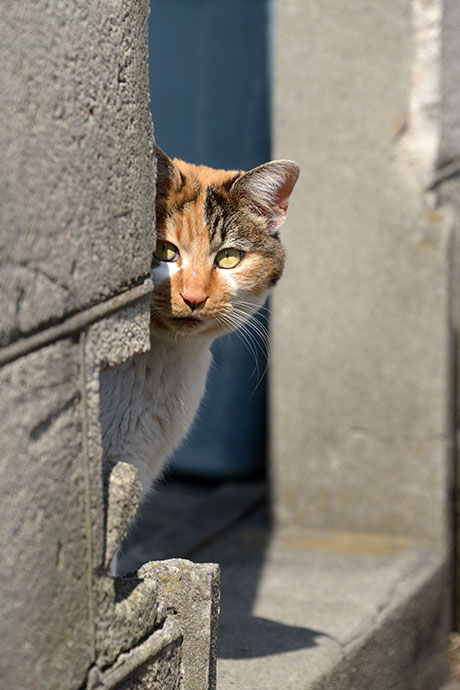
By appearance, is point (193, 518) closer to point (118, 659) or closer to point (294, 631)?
point (294, 631)

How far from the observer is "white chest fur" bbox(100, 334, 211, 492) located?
2078 mm

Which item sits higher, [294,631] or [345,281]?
[345,281]

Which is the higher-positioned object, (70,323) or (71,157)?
(71,157)

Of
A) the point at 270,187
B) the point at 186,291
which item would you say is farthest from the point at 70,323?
the point at 270,187

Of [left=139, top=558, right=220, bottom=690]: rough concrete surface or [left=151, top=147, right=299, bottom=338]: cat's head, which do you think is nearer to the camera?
[left=139, top=558, right=220, bottom=690]: rough concrete surface

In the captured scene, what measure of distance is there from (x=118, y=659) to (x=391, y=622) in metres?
1.70

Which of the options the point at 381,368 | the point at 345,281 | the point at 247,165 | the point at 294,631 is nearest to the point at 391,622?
the point at 294,631

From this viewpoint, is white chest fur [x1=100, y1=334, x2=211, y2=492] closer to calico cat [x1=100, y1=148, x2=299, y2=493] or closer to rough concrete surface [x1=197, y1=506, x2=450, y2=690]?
calico cat [x1=100, y1=148, x2=299, y2=493]

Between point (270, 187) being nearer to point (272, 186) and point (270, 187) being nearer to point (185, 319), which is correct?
point (272, 186)

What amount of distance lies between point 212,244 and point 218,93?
2370 millimetres

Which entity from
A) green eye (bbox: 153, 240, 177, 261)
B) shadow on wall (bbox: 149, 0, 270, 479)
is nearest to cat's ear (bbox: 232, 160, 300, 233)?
green eye (bbox: 153, 240, 177, 261)

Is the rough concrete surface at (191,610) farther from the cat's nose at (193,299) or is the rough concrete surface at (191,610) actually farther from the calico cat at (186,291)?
the cat's nose at (193,299)

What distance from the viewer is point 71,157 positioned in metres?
1.43

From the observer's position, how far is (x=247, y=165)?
4379 millimetres
